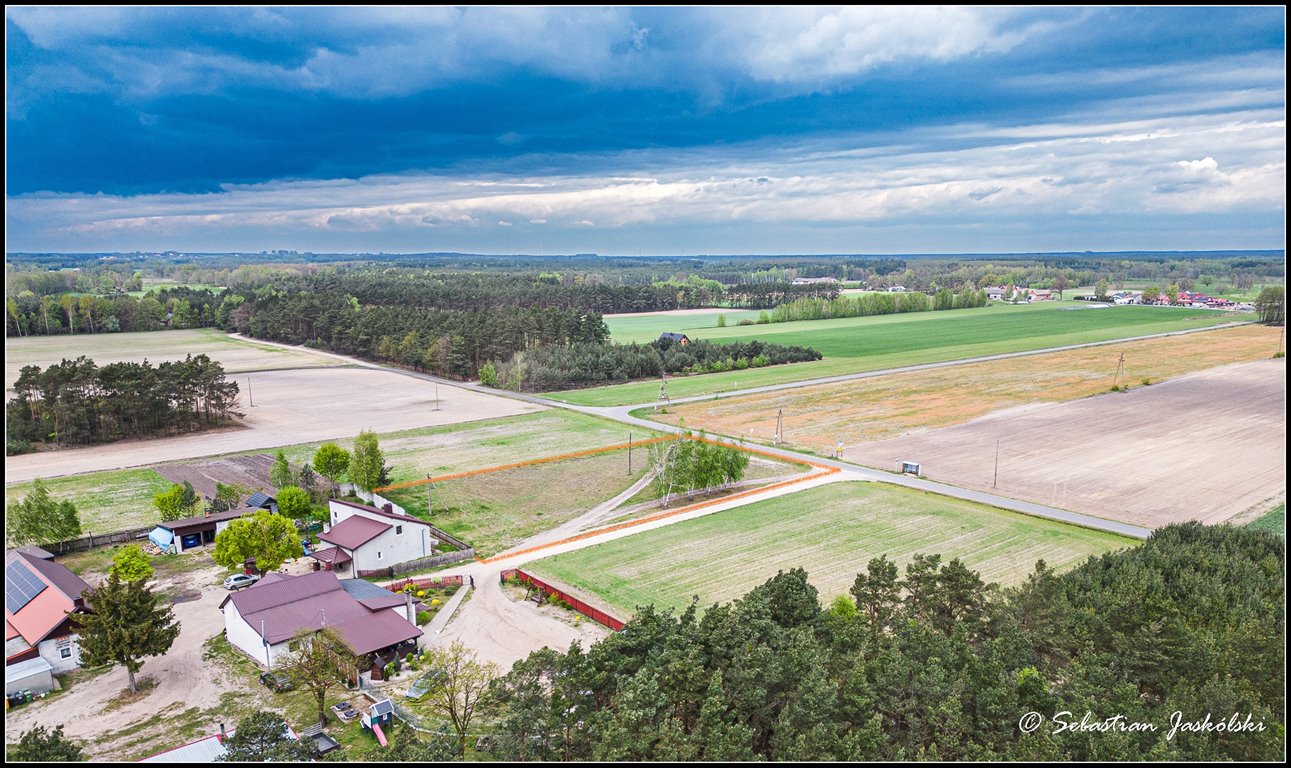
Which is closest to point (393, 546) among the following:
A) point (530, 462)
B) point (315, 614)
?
point (315, 614)

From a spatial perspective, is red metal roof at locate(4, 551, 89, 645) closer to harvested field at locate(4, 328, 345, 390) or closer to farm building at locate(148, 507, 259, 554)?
farm building at locate(148, 507, 259, 554)

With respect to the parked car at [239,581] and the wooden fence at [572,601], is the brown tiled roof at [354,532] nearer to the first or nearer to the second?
the parked car at [239,581]

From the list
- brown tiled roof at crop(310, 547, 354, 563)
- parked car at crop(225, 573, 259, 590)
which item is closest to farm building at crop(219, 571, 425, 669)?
parked car at crop(225, 573, 259, 590)

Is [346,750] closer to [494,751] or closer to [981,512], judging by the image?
[494,751]

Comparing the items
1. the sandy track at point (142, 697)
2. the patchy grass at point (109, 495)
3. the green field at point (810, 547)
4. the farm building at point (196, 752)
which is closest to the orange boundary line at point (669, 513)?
the green field at point (810, 547)

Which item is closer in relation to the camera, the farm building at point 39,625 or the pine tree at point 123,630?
the pine tree at point 123,630

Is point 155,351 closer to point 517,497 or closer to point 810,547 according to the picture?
point 517,497
